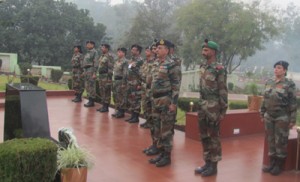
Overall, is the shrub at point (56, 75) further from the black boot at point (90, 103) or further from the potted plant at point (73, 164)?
the potted plant at point (73, 164)

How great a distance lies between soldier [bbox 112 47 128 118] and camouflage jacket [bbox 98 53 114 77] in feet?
1.06

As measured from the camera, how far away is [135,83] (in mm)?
6824

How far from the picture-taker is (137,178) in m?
3.94

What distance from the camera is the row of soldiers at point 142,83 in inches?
174

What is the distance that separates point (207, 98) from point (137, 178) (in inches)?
46.0

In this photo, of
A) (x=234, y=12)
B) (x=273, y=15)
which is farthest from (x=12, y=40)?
(x=273, y=15)

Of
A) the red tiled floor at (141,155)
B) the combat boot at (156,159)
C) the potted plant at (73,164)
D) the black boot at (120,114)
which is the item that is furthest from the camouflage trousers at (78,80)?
the potted plant at (73,164)

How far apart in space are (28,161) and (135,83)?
4109mm

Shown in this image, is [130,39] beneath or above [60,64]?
above

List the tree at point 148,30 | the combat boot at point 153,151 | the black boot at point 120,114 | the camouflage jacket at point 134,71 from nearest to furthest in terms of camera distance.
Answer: the combat boot at point 153,151, the camouflage jacket at point 134,71, the black boot at point 120,114, the tree at point 148,30

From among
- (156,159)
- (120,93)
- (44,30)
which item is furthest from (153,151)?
(44,30)

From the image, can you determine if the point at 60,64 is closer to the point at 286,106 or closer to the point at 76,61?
the point at 76,61

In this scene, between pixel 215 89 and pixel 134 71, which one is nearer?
pixel 215 89

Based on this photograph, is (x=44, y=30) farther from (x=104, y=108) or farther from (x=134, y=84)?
(x=134, y=84)
